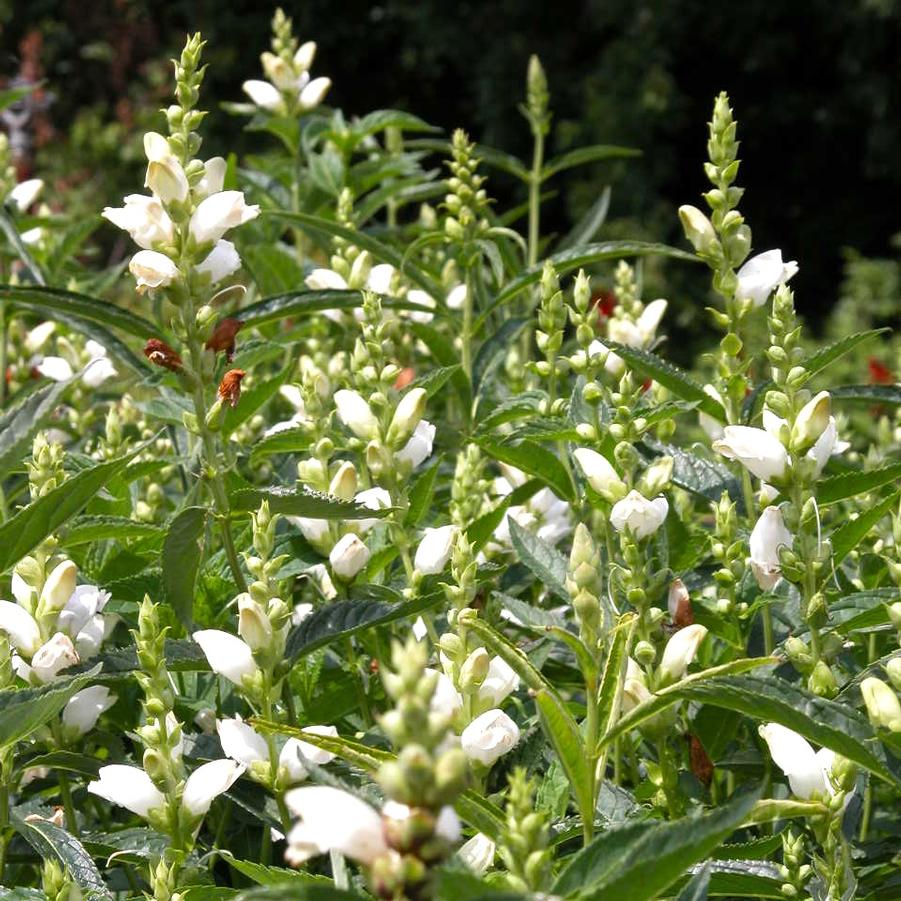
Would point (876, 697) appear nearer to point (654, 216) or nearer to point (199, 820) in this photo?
point (199, 820)

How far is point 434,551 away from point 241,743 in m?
0.34

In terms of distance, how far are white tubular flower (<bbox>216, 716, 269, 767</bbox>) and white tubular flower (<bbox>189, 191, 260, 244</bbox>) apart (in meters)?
0.48

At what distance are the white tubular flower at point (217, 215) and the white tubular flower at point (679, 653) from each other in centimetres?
58

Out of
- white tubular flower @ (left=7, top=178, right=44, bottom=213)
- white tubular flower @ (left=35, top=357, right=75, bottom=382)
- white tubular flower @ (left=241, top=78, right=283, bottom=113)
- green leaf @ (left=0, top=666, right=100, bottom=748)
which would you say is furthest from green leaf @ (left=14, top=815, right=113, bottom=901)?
white tubular flower @ (left=241, top=78, right=283, bottom=113)

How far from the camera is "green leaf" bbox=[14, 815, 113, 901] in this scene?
1213 millimetres

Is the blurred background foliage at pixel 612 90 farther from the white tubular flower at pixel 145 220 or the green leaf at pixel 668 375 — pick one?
the white tubular flower at pixel 145 220

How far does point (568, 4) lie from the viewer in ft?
41.4

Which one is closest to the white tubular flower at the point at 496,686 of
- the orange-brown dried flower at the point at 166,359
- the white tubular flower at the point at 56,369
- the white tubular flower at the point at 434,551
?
the white tubular flower at the point at 434,551

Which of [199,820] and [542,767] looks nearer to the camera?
[199,820]

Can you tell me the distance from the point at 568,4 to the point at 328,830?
1259cm

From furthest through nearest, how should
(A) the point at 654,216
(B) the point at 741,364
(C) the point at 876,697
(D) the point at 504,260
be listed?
1. (A) the point at 654,216
2. (D) the point at 504,260
3. (B) the point at 741,364
4. (C) the point at 876,697

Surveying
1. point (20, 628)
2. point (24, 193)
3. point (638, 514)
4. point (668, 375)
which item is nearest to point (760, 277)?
point (668, 375)

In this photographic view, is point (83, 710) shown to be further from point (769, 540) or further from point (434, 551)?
point (769, 540)

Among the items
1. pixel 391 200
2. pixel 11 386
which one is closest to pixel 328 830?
pixel 11 386
